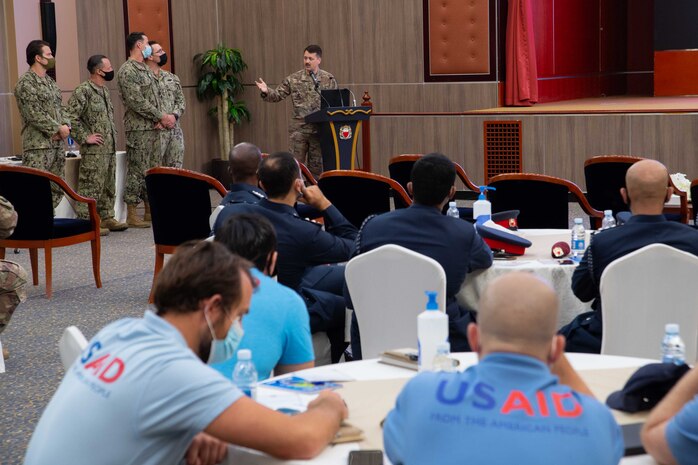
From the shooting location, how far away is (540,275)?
4.49 metres

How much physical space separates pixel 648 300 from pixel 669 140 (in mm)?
6656

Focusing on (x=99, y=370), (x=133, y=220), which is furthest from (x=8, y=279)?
(x=133, y=220)

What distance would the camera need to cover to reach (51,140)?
30.0ft

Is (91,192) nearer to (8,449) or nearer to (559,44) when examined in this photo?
(8,449)

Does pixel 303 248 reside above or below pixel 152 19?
below

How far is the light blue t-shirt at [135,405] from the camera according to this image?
6.57 feet

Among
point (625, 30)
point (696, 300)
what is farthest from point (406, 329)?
point (625, 30)

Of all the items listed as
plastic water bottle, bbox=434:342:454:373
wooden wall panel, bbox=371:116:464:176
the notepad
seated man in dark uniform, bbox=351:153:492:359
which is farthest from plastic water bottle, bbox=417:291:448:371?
wooden wall panel, bbox=371:116:464:176

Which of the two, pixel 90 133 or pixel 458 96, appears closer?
pixel 90 133

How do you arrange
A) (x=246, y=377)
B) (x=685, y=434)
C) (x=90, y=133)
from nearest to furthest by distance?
(x=685, y=434)
(x=246, y=377)
(x=90, y=133)

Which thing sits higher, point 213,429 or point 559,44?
point 559,44

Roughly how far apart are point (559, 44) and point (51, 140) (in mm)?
7162

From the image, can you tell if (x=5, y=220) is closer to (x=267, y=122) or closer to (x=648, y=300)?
(x=648, y=300)

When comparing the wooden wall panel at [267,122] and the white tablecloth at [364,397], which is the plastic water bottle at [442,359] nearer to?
the white tablecloth at [364,397]
